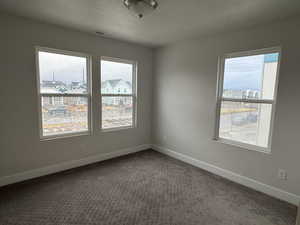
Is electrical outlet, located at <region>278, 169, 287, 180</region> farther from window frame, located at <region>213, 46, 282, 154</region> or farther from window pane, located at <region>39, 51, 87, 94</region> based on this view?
window pane, located at <region>39, 51, 87, 94</region>

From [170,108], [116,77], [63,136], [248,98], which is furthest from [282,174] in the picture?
[63,136]

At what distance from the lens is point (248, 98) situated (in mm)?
2762

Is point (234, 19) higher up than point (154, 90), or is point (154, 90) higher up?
point (234, 19)

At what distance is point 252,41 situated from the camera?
263cm

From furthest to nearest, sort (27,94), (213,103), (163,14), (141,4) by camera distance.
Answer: (213,103) → (27,94) → (163,14) → (141,4)

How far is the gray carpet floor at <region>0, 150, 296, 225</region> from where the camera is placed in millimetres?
1984

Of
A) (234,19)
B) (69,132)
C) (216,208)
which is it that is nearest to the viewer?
(216,208)

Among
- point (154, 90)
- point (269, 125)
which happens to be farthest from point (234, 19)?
point (154, 90)

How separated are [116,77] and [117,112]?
0.80 metres

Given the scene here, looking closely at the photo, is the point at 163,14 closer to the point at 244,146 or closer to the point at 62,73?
the point at 62,73

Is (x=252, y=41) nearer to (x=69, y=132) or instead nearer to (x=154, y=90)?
(x=154, y=90)

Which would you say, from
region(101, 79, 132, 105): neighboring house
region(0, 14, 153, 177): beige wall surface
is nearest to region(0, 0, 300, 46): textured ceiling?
region(0, 14, 153, 177): beige wall surface

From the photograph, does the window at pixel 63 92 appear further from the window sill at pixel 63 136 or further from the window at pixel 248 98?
the window at pixel 248 98

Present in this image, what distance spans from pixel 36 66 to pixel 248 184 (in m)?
3.99
